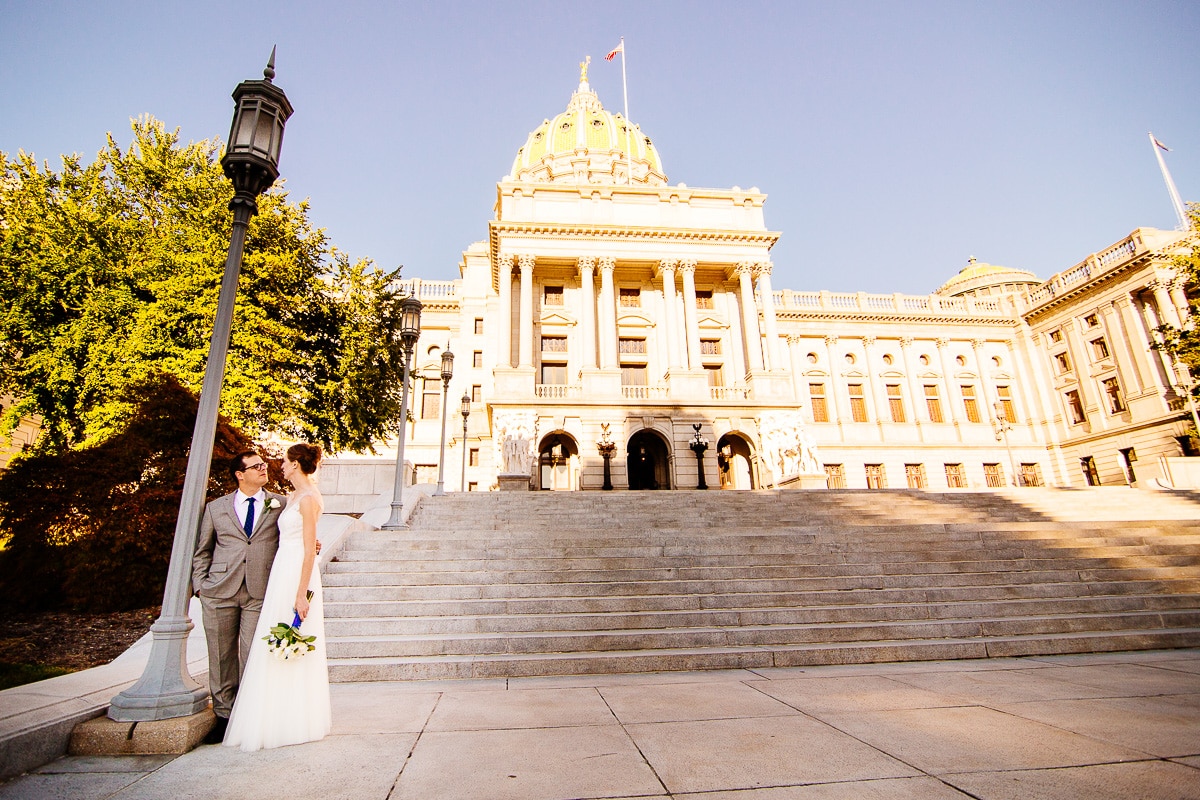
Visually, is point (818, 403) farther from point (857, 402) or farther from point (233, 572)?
point (233, 572)

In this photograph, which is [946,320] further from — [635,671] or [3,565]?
[3,565]

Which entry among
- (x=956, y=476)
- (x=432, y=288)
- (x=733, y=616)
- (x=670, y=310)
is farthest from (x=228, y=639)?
(x=956, y=476)

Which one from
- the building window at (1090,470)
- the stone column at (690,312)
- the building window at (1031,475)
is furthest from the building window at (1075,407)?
the stone column at (690,312)

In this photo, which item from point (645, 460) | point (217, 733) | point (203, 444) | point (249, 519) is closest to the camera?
point (217, 733)

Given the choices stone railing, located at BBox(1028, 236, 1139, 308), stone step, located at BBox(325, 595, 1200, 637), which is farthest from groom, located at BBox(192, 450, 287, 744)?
stone railing, located at BBox(1028, 236, 1139, 308)

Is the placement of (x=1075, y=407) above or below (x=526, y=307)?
below

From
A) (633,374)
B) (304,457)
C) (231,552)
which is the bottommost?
(231,552)

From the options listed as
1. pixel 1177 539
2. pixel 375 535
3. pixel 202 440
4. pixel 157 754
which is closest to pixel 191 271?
pixel 375 535

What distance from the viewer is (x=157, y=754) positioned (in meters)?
3.61

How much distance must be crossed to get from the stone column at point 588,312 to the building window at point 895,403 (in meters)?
24.3

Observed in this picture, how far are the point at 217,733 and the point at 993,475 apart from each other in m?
47.3

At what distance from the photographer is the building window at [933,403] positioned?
40.8m

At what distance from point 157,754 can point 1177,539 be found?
626 inches

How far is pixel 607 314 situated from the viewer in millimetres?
31031
